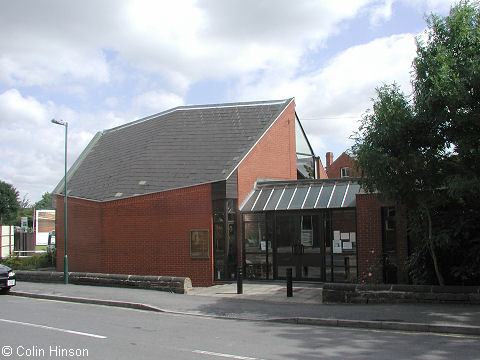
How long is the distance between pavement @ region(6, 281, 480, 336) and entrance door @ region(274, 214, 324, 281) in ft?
2.09

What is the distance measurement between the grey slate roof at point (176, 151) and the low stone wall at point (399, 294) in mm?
7396

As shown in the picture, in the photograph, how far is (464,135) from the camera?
10.7 meters

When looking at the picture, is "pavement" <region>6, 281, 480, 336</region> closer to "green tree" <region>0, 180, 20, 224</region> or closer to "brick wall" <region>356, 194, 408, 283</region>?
"brick wall" <region>356, 194, 408, 283</region>

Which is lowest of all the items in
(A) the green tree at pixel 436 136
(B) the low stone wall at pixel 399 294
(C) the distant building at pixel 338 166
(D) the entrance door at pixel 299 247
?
(B) the low stone wall at pixel 399 294

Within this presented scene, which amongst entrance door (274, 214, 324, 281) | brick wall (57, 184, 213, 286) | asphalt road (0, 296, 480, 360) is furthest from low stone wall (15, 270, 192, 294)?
asphalt road (0, 296, 480, 360)

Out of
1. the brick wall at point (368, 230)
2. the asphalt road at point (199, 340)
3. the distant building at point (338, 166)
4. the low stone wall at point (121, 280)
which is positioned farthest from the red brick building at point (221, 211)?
the distant building at point (338, 166)

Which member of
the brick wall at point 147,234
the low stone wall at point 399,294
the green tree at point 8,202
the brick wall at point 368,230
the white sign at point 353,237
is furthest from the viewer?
the green tree at point 8,202

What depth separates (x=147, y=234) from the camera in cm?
1920

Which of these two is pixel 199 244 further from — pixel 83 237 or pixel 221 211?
pixel 83 237

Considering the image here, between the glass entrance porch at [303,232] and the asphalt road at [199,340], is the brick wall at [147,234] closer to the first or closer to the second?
the glass entrance porch at [303,232]

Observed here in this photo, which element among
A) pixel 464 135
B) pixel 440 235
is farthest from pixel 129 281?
pixel 464 135

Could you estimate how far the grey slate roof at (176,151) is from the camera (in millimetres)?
19938

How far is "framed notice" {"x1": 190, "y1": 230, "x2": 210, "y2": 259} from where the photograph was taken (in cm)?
1803

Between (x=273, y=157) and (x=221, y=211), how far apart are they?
190 inches
